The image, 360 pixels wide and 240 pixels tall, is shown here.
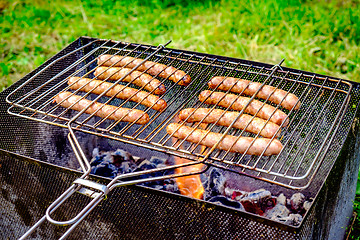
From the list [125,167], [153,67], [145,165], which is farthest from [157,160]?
[153,67]

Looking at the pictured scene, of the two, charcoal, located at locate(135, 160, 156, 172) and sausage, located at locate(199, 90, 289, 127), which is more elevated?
sausage, located at locate(199, 90, 289, 127)

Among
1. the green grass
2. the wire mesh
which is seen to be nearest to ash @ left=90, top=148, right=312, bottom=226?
the wire mesh

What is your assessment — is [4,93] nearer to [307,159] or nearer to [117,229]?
[117,229]

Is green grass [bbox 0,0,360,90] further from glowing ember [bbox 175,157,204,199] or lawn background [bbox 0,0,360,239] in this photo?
glowing ember [bbox 175,157,204,199]

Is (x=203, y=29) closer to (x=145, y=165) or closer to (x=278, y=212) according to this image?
(x=145, y=165)

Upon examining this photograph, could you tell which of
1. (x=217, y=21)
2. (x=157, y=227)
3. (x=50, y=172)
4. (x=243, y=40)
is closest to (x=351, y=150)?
(x=157, y=227)

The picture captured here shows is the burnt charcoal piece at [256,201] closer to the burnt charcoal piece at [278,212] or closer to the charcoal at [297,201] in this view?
the burnt charcoal piece at [278,212]

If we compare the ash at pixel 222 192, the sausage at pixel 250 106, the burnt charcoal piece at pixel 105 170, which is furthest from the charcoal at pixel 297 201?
the burnt charcoal piece at pixel 105 170
